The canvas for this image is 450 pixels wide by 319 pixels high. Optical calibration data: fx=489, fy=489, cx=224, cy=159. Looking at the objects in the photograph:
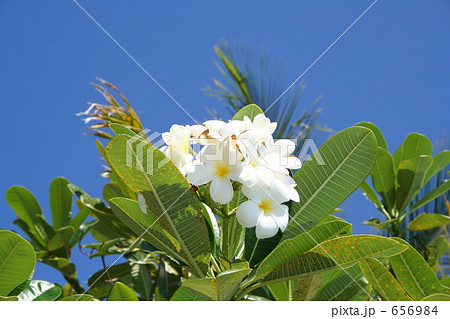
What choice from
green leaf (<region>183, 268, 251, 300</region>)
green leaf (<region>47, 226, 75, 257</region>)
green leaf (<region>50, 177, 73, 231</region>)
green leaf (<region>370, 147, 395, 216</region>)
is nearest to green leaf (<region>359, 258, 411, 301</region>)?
green leaf (<region>183, 268, 251, 300</region>)

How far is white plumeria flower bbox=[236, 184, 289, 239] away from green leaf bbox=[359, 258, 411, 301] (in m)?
0.37

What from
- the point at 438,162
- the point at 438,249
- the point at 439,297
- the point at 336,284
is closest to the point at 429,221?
the point at 438,249

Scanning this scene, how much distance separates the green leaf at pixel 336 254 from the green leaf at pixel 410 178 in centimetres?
128

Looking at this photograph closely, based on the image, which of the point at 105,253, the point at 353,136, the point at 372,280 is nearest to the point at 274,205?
the point at 353,136

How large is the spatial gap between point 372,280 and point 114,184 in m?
1.24

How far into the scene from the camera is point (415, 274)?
1.35 meters

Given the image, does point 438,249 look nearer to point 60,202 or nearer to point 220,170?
point 220,170

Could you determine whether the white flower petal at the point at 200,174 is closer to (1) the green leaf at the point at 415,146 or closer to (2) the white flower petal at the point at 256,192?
(2) the white flower petal at the point at 256,192

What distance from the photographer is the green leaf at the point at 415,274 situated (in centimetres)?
134

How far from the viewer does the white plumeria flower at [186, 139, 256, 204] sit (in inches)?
40.6

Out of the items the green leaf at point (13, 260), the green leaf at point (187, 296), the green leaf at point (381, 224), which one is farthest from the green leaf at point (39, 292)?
the green leaf at point (381, 224)

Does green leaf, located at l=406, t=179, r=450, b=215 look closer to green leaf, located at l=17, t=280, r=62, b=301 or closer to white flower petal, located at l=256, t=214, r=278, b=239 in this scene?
white flower petal, located at l=256, t=214, r=278, b=239

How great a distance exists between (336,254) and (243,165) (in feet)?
0.90
